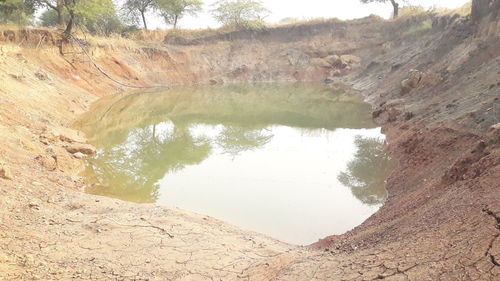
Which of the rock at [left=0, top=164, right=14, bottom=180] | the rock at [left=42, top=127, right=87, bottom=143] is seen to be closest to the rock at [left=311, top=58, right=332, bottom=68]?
the rock at [left=42, top=127, right=87, bottom=143]

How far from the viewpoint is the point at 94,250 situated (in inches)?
183

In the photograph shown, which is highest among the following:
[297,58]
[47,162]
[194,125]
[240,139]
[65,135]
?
[297,58]

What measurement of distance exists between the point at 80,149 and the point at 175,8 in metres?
26.6

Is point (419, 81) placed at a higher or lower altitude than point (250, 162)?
higher

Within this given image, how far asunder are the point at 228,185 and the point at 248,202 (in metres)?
1.16

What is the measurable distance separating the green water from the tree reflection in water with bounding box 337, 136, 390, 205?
24 millimetres

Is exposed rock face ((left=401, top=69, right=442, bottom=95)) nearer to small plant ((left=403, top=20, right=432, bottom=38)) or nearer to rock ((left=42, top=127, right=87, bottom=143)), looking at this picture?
small plant ((left=403, top=20, right=432, bottom=38))

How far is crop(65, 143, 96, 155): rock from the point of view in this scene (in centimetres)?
1023

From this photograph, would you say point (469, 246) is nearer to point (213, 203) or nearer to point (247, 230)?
point (247, 230)

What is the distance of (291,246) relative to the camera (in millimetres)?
5781

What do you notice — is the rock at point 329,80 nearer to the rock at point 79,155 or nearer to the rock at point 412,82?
the rock at point 412,82

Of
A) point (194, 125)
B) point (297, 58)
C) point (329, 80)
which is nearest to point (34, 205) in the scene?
point (194, 125)

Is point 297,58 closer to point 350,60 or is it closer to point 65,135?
point 350,60

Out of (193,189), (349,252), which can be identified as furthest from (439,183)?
(193,189)
